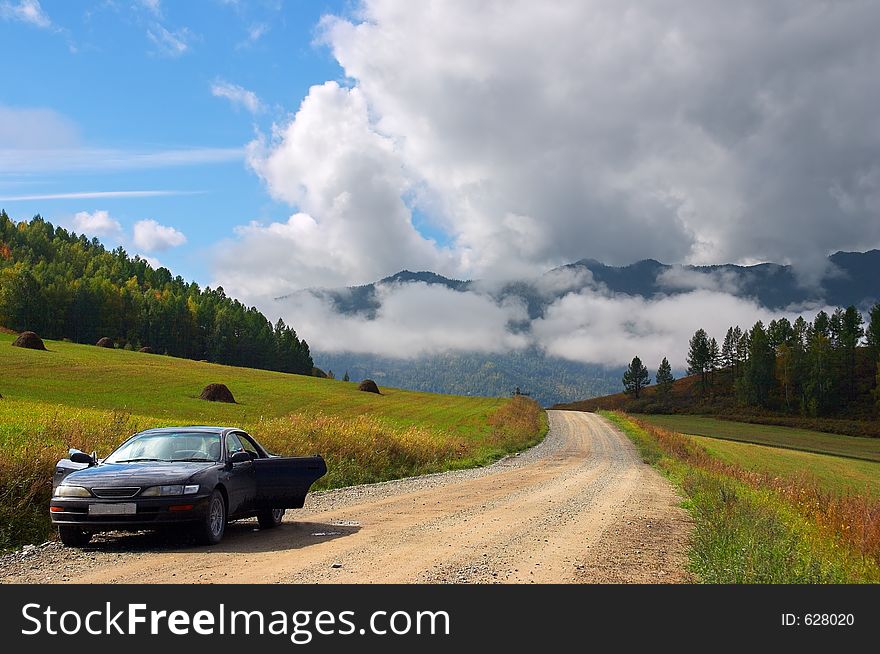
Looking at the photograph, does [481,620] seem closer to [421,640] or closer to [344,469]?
[421,640]

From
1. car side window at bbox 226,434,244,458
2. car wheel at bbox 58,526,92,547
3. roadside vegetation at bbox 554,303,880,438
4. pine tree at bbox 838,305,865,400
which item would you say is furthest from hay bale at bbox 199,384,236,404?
pine tree at bbox 838,305,865,400

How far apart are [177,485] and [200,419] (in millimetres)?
35494

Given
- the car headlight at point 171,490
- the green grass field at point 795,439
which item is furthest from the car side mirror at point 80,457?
the green grass field at point 795,439

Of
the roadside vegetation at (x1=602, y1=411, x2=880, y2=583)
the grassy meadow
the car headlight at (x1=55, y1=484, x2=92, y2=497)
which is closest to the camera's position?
the roadside vegetation at (x1=602, y1=411, x2=880, y2=583)

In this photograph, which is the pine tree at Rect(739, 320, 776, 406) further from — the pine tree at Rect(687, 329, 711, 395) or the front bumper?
the front bumper

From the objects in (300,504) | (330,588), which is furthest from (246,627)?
(300,504)

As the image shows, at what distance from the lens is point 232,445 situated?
12711mm

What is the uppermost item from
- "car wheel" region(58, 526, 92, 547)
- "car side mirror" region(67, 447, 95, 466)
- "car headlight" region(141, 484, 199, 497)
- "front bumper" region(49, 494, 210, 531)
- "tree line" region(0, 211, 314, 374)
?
"tree line" region(0, 211, 314, 374)

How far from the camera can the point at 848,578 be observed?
8875mm

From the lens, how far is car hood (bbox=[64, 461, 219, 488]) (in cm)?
1031

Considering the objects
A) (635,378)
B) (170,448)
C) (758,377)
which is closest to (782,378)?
(758,377)

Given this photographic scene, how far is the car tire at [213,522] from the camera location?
10.7 meters

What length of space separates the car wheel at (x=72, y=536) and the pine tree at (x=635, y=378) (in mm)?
172084

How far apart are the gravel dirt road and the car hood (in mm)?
983
